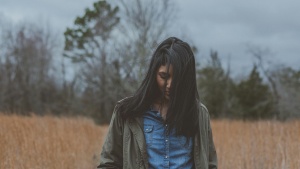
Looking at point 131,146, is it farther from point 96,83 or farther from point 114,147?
point 96,83

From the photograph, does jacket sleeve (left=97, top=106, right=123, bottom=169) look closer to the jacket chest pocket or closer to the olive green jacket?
the olive green jacket

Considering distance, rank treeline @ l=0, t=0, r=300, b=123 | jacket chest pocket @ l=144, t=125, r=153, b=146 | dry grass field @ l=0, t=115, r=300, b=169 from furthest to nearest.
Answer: treeline @ l=0, t=0, r=300, b=123 → dry grass field @ l=0, t=115, r=300, b=169 → jacket chest pocket @ l=144, t=125, r=153, b=146

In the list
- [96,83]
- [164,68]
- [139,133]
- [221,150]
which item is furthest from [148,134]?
[96,83]

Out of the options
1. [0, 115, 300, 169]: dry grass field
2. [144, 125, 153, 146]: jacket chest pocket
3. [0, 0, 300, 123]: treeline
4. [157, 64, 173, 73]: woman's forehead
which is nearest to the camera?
[157, 64, 173, 73]: woman's forehead

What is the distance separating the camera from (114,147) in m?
2.04

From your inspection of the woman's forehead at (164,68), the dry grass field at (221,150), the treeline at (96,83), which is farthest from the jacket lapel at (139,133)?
the treeline at (96,83)

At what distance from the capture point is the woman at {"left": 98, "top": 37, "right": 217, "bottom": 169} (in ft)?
6.35

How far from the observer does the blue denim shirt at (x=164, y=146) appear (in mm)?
1982

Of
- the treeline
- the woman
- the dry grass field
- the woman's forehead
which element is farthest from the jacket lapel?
the treeline

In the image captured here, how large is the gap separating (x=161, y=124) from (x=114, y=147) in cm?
24

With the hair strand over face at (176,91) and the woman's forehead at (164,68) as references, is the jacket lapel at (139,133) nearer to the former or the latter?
the hair strand over face at (176,91)

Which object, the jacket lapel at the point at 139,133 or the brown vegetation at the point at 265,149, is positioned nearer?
the jacket lapel at the point at 139,133

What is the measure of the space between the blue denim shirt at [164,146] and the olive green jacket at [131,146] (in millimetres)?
30

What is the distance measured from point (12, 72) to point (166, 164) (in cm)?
3066
